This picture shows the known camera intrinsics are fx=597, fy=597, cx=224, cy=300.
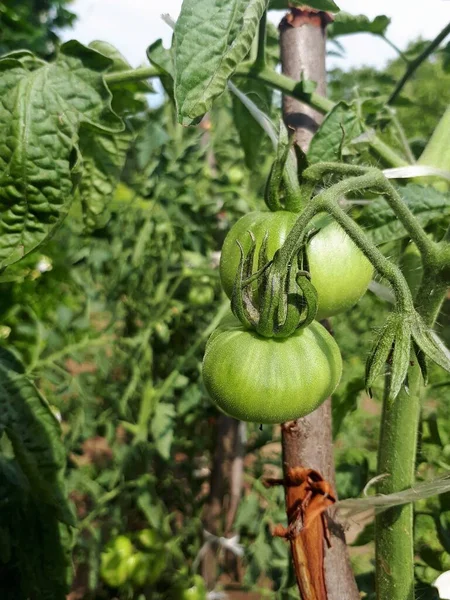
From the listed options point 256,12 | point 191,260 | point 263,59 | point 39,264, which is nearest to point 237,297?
point 256,12

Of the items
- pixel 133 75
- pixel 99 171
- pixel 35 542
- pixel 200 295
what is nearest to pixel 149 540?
pixel 200 295

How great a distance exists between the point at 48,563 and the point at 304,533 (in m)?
0.36

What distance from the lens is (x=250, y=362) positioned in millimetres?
568

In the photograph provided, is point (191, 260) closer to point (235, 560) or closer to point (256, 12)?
point (235, 560)

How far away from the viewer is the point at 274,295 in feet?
1.83

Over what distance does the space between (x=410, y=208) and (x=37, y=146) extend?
→ 1.41 feet

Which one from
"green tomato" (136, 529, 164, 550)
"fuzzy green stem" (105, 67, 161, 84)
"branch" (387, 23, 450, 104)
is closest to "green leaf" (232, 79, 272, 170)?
"fuzzy green stem" (105, 67, 161, 84)

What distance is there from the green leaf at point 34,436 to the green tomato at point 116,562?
1.27 metres

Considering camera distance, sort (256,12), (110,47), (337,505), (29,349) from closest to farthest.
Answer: (256,12)
(337,505)
(110,47)
(29,349)

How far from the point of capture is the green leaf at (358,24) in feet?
3.38

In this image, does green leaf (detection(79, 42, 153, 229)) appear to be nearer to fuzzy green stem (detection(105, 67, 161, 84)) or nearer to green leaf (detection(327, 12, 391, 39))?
fuzzy green stem (detection(105, 67, 161, 84))

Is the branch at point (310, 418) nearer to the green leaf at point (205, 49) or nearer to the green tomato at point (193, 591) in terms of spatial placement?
the green leaf at point (205, 49)

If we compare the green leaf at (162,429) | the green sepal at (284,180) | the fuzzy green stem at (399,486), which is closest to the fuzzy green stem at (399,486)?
the fuzzy green stem at (399,486)

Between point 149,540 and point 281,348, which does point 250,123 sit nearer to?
point 281,348
